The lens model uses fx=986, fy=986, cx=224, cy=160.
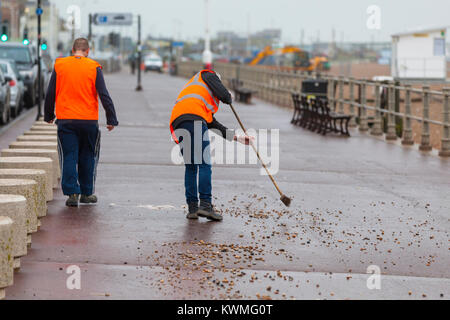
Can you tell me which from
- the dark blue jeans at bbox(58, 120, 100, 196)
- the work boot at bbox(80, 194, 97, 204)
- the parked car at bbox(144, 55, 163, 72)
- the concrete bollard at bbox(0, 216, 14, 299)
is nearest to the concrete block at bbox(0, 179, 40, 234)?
the concrete bollard at bbox(0, 216, 14, 299)

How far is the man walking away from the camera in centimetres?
1016

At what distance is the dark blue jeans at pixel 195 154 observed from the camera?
31.2 ft

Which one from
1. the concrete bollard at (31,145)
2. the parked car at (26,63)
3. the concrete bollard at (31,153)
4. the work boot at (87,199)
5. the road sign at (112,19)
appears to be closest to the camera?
the work boot at (87,199)

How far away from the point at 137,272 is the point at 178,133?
2633mm

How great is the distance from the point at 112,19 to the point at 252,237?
61.6 m

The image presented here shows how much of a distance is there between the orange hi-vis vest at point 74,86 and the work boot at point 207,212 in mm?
1568

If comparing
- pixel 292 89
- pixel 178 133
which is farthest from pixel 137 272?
pixel 292 89

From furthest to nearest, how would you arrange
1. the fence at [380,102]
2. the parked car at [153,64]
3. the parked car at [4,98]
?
the parked car at [153,64] < the parked car at [4,98] < the fence at [380,102]

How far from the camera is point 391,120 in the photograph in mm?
21344

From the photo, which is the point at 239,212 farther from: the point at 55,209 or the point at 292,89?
the point at 292,89

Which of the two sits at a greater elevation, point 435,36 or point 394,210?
point 435,36

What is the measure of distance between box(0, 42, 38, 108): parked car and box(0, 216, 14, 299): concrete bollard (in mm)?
23746

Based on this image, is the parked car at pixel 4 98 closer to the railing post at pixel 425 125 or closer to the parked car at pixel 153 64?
the railing post at pixel 425 125

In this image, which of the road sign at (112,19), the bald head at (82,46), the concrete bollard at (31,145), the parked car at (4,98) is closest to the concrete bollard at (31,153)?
the concrete bollard at (31,145)
